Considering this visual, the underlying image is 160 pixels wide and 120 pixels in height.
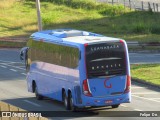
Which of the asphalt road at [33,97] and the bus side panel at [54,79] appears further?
the asphalt road at [33,97]

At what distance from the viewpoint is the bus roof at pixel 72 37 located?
2803 cm

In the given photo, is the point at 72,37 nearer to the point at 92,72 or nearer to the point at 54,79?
the point at 54,79

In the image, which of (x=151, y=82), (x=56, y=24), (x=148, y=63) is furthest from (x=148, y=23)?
(x=151, y=82)

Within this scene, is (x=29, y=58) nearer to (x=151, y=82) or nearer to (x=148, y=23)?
(x=151, y=82)

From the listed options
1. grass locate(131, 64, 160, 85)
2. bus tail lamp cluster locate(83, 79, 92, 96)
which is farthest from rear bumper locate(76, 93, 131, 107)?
grass locate(131, 64, 160, 85)

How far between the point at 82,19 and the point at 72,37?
42.5 meters

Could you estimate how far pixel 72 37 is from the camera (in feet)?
96.9

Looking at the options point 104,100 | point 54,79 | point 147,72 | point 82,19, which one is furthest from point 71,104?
point 82,19

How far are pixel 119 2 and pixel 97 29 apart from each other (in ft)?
81.2

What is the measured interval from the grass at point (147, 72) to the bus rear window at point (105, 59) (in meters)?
8.47

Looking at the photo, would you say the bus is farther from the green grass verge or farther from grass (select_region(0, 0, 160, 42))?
grass (select_region(0, 0, 160, 42))

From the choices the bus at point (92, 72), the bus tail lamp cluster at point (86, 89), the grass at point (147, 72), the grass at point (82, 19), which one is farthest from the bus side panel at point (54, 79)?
the grass at point (82, 19)

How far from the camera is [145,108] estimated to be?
2891cm

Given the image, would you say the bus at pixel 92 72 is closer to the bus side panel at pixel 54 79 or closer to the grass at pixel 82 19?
the bus side panel at pixel 54 79
